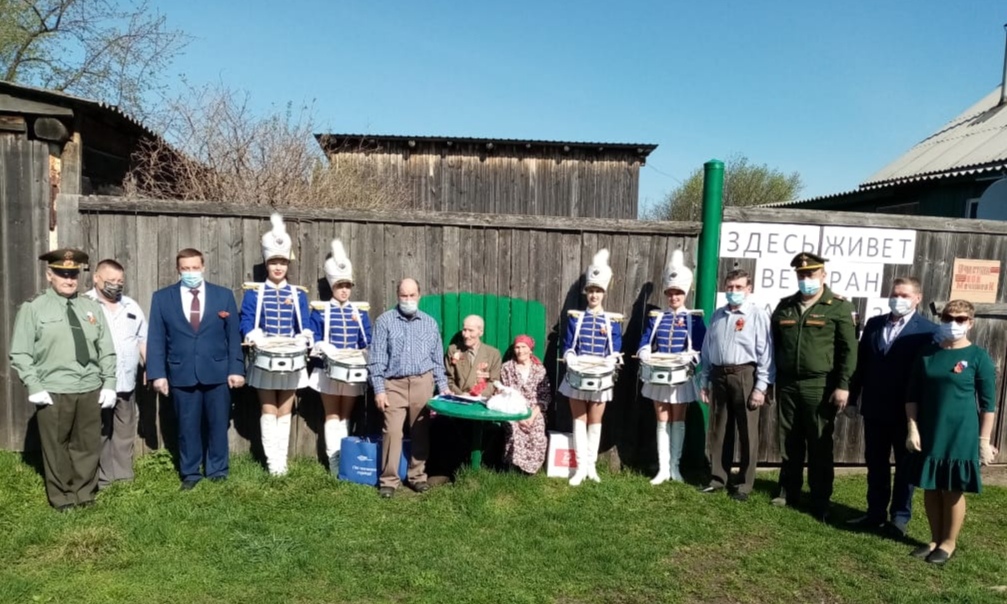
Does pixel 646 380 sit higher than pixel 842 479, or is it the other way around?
pixel 646 380

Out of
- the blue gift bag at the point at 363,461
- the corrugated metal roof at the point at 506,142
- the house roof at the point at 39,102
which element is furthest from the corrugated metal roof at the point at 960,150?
the house roof at the point at 39,102

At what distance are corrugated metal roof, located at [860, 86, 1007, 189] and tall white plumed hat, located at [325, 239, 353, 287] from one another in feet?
32.8

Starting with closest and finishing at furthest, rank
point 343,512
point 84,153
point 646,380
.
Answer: point 343,512, point 646,380, point 84,153

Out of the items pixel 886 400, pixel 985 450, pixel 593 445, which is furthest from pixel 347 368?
pixel 985 450

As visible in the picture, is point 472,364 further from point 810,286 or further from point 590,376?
point 810,286

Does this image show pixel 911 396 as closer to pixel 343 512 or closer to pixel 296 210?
pixel 343 512

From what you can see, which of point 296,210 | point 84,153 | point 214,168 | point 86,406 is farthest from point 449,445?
point 214,168

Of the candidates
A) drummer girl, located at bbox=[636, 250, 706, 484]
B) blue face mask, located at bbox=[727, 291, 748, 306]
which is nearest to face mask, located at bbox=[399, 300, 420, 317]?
drummer girl, located at bbox=[636, 250, 706, 484]

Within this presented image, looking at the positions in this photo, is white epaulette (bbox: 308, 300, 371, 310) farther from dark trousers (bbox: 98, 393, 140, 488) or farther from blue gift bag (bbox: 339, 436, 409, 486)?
dark trousers (bbox: 98, 393, 140, 488)

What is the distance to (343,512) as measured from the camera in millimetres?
4930

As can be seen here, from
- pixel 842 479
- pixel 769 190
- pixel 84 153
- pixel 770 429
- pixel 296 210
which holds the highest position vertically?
pixel 769 190

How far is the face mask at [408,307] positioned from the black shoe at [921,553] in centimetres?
401

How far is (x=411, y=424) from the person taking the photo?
5504mm

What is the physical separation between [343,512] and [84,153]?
4.62 m
